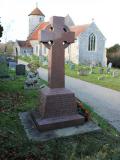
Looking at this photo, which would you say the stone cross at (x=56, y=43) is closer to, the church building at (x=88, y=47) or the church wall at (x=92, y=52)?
the church building at (x=88, y=47)

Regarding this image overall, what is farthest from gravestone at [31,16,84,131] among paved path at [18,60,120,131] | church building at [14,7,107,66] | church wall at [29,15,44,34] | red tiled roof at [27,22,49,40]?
church wall at [29,15,44,34]

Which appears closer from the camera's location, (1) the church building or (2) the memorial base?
(2) the memorial base

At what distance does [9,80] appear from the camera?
49.7 feet

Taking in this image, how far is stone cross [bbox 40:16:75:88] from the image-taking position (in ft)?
22.3

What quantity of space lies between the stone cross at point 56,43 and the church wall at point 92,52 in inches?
1125

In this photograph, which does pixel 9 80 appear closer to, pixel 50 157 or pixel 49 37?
pixel 49 37

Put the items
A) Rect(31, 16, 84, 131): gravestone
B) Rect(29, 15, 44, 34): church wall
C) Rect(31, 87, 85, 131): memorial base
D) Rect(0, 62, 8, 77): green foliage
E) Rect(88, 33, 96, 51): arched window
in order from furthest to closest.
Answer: Rect(29, 15, 44, 34): church wall < Rect(88, 33, 96, 51): arched window < Rect(0, 62, 8, 77): green foliage < Rect(31, 16, 84, 131): gravestone < Rect(31, 87, 85, 131): memorial base

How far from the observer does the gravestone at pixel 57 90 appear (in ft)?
22.0

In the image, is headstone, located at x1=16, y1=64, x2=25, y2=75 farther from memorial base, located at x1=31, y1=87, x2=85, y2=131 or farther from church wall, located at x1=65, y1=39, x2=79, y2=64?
church wall, located at x1=65, y1=39, x2=79, y2=64

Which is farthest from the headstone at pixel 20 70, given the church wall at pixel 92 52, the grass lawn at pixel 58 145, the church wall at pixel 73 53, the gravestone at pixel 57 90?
the church wall at pixel 92 52

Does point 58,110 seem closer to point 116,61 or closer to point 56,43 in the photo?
point 56,43

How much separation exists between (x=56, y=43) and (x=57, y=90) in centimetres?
150

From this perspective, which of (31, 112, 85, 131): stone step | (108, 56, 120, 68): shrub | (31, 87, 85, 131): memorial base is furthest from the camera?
(108, 56, 120, 68): shrub

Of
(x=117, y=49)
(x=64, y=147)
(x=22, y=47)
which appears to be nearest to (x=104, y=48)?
(x=117, y=49)
